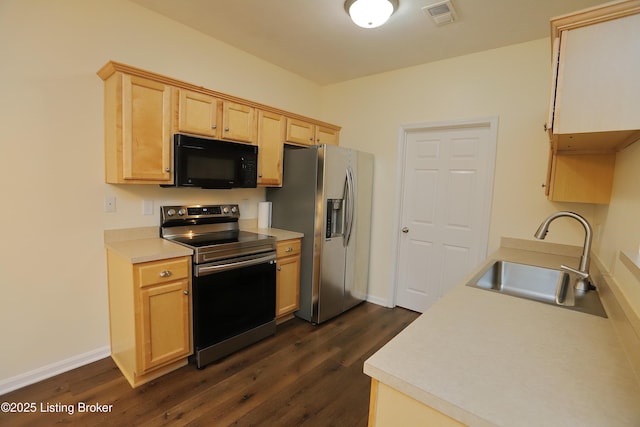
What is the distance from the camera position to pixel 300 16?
7.94 feet

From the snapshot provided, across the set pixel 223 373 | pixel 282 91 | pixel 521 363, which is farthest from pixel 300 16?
pixel 223 373

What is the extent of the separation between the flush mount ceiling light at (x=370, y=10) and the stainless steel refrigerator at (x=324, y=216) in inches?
42.7

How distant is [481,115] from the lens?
2908mm

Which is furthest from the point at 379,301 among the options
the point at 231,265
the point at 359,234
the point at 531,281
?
the point at 231,265

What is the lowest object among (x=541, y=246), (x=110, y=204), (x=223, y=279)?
(x=223, y=279)

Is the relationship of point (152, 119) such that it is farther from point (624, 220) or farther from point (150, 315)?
point (624, 220)

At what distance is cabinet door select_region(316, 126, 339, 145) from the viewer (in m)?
3.53

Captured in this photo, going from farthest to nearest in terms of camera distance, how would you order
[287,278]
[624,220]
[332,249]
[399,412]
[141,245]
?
[332,249], [287,278], [141,245], [624,220], [399,412]

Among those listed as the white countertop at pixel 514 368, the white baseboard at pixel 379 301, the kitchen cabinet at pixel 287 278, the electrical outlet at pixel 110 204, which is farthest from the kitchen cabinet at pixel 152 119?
the white baseboard at pixel 379 301

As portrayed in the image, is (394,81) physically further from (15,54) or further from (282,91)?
(15,54)

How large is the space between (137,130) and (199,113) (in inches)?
19.1

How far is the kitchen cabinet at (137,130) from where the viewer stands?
6.76 ft

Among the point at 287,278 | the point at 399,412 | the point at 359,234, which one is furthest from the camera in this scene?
the point at 359,234

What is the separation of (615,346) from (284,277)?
2362 mm
